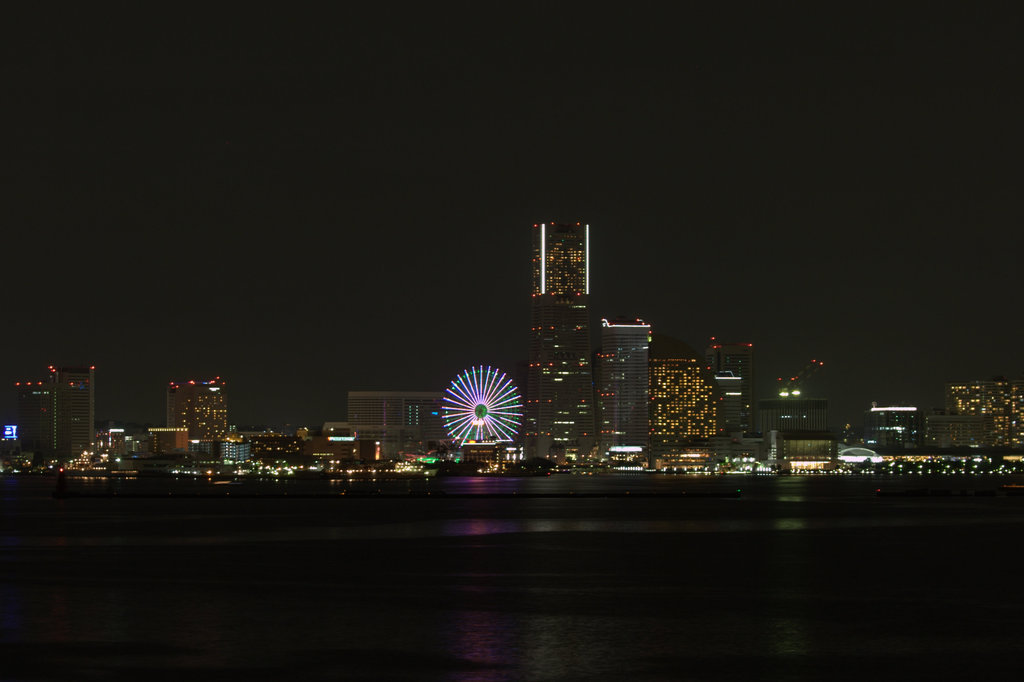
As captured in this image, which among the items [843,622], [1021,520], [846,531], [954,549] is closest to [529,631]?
[843,622]

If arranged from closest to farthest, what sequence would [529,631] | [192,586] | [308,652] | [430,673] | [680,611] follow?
[430,673] < [308,652] < [529,631] < [680,611] < [192,586]

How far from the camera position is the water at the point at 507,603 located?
2311 centimetres

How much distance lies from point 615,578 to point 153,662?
18.4 m

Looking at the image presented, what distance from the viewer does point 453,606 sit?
31.4m

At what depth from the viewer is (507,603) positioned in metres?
32.1

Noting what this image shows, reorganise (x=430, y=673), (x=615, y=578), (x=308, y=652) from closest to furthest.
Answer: (x=430, y=673) → (x=308, y=652) → (x=615, y=578)

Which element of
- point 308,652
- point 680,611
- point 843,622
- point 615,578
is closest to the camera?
point 308,652

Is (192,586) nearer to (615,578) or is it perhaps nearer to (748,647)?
(615,578)

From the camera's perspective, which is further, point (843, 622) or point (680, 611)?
point (680, 611)

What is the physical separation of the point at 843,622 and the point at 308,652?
12.4m

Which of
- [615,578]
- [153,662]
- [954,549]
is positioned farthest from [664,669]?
[954,549]

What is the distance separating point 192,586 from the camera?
36.0 meters

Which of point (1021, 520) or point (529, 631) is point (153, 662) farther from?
point (1021, 520)

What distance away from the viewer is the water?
23109 millimetres
